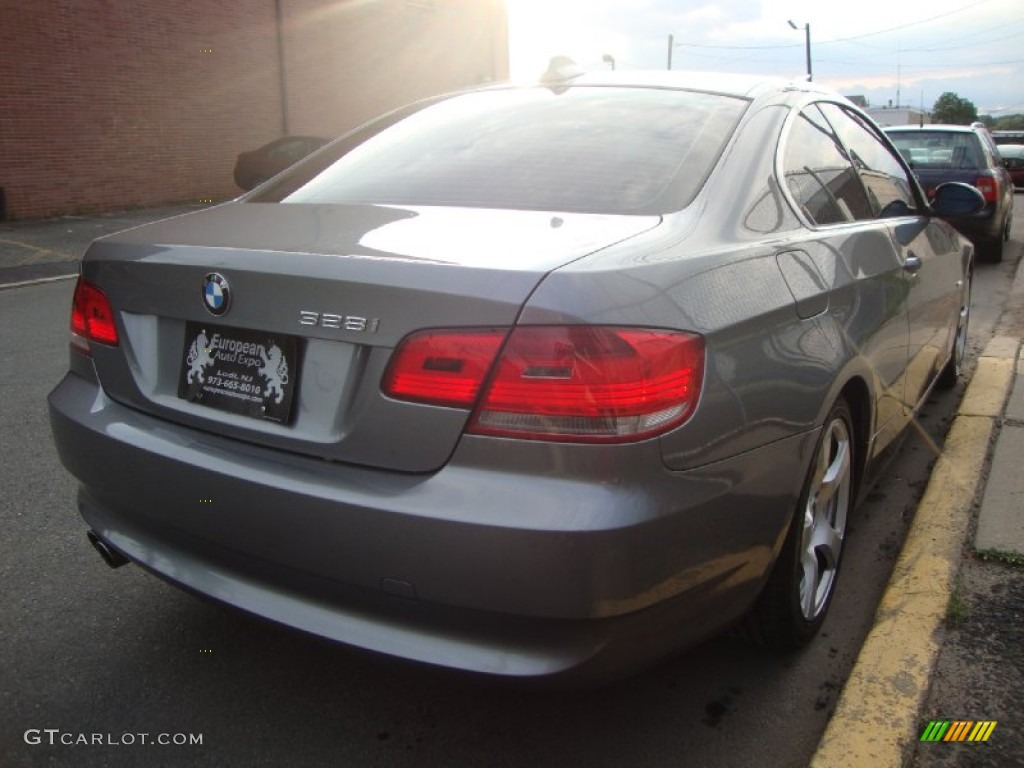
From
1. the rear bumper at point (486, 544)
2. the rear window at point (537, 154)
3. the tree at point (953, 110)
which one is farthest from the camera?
the tree at point (953, 110)

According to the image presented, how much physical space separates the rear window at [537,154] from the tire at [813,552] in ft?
2.68

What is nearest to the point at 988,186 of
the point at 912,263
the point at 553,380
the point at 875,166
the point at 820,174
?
the point at 875,166

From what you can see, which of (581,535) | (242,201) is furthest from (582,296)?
(242,201)

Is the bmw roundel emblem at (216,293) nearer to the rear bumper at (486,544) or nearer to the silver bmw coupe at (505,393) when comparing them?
the silver bmw coupe at (505,393)

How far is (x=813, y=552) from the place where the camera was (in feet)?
9.11

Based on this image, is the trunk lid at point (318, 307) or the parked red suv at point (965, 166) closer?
the trunk lid at point (318, 307)

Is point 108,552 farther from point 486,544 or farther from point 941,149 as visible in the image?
point 941,149

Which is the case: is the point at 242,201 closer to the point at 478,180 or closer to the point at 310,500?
the point at 478,180

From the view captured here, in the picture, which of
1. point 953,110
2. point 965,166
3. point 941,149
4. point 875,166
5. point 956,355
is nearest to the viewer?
point 875,166

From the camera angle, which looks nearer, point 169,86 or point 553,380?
point 553,380

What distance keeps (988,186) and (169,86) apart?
46.6 ft

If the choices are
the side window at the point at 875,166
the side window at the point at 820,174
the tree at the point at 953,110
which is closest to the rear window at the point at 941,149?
the side window at the point at 875,166

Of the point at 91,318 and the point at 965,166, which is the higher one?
the point at 91,318

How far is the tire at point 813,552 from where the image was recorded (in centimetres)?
251
